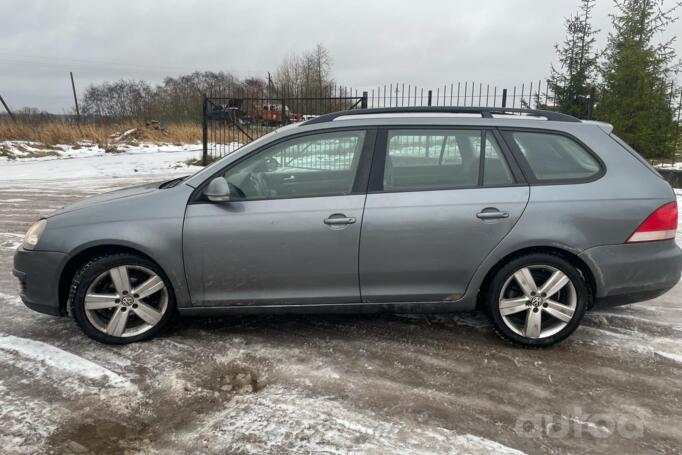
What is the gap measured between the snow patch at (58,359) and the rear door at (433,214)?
1703 millimetres

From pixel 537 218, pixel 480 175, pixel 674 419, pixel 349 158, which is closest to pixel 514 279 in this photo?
pixel 537 218

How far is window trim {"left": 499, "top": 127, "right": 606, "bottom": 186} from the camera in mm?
3424

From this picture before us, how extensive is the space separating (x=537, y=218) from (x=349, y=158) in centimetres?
133

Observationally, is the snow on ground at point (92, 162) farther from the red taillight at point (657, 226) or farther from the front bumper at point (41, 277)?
the red taillight at point (657, 226)

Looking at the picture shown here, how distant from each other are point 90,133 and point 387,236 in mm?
21363

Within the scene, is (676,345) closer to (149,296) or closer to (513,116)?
(513,116)

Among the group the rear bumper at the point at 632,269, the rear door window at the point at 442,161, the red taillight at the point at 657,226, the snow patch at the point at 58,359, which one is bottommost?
the snow patch at the point at 58,359

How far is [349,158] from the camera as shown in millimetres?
3547

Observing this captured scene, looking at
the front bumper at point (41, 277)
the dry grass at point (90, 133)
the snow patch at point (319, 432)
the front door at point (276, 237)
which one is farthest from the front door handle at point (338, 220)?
the dry grass at point (90, 133)

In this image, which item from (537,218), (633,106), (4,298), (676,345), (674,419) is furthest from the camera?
(633,106)

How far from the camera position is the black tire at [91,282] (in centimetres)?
343

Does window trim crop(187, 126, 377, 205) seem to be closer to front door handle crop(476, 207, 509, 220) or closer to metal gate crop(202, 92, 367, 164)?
front door handle crop(476, 207, 509, 220)

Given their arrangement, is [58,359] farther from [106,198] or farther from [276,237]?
[276,237]

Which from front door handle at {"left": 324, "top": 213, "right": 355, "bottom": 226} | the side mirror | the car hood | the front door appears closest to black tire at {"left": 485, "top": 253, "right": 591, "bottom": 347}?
the front door
